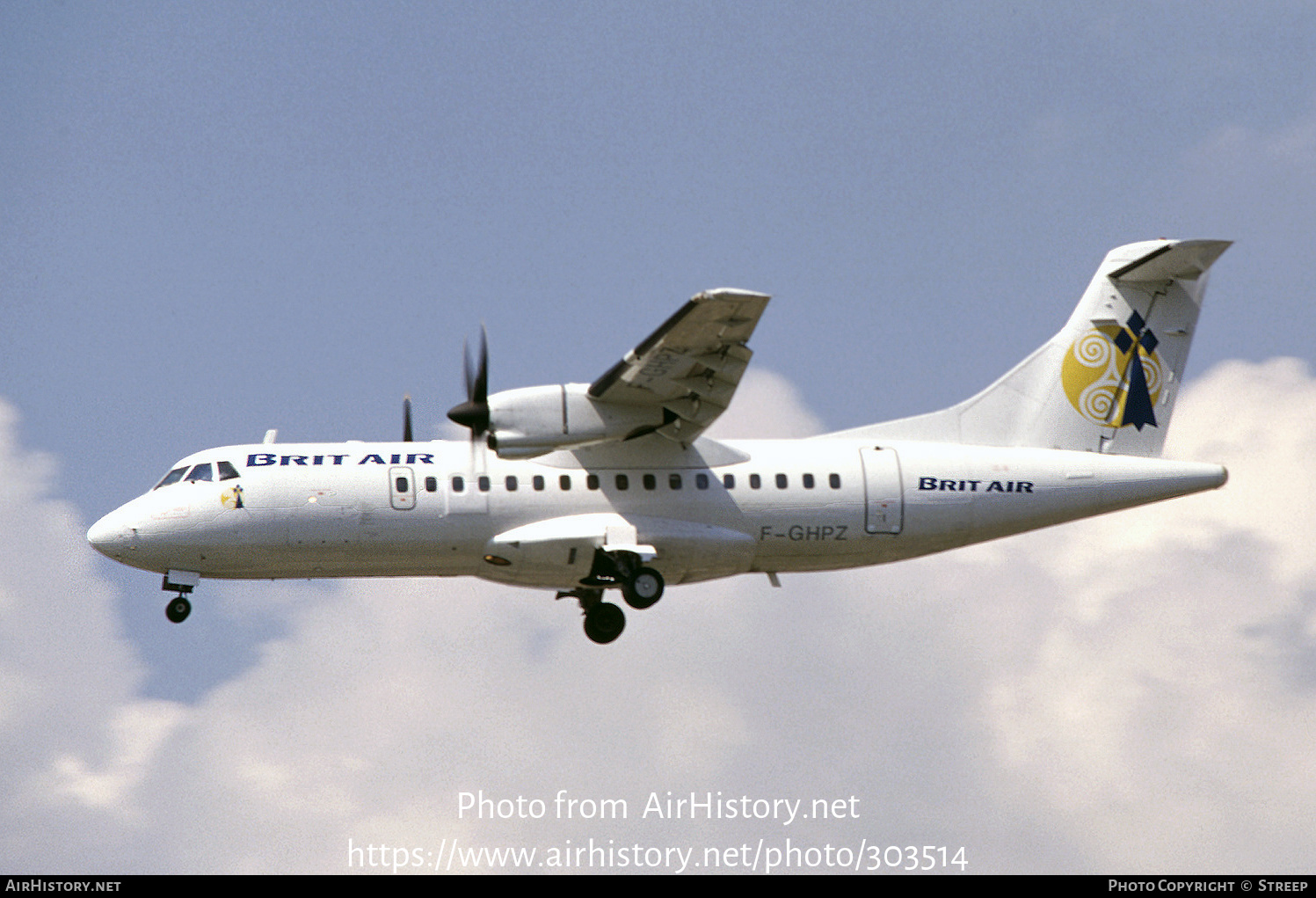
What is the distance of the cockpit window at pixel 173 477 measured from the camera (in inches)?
1043

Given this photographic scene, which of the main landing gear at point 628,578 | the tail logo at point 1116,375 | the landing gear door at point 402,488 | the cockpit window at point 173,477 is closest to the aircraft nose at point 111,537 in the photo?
the cockpit window at point 173,477

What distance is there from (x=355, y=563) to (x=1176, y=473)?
1307 centimetres

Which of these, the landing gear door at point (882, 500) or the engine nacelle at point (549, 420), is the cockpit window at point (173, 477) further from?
the landing gear door at point (882, 500)

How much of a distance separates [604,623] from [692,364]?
5145mm

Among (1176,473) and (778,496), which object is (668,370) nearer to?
(778,496)

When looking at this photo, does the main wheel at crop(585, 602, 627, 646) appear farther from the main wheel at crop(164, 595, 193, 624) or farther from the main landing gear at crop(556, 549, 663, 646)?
the main wheel at crop(164, 595, 193, 624)

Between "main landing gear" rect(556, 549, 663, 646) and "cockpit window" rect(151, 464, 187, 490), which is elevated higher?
"cockpit window" rect(151, 464, 187, 490)

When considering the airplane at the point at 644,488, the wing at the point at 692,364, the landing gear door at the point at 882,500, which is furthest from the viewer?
the landing gear door at the point at 882,500

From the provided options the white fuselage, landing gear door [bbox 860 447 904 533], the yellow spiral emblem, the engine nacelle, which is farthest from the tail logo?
the engine nacelle

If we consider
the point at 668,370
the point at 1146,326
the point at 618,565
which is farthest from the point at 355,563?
the point at 1146,326

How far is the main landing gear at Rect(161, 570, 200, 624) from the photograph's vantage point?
26297 millimetres

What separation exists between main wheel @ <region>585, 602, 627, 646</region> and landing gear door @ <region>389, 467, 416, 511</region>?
12.0ft

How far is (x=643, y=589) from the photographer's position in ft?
86.4

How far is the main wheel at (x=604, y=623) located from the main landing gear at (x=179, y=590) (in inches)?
241
